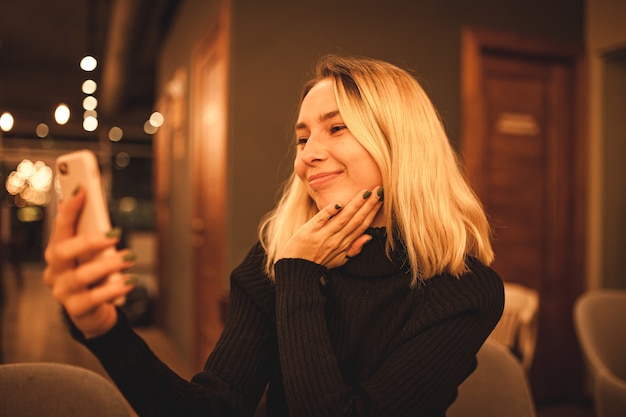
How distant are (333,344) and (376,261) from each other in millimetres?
212

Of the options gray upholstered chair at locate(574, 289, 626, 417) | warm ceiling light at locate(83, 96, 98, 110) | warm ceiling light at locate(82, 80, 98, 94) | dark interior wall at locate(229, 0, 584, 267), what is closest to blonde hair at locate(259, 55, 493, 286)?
gray upholstered chair at locate(574, 289, 626, 417)

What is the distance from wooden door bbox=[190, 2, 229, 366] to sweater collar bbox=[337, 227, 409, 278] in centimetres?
146

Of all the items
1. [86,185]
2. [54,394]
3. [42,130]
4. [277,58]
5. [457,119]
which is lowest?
[54,394]

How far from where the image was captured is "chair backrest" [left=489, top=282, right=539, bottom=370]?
232 centimetres

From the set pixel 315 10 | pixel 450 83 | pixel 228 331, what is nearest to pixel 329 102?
pixel 228 331

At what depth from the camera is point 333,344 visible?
1.22 metres

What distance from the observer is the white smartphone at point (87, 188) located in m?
0.67

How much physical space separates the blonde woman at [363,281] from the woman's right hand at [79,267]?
14.8 inches

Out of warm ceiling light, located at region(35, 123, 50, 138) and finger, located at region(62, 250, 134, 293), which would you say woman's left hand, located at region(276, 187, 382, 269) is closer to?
finger, located at region(62, 250, 134, 293)

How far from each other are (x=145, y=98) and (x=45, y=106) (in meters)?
1.52

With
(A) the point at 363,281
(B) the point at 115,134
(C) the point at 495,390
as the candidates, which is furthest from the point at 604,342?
(B) the point at 115,134

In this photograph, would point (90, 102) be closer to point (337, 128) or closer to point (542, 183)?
point (542, 183)

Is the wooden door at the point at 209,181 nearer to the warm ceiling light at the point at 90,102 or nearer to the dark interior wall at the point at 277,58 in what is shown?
the dark interior wall at the point at 277,58

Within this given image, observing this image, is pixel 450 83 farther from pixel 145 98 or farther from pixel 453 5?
pixel 145 98
